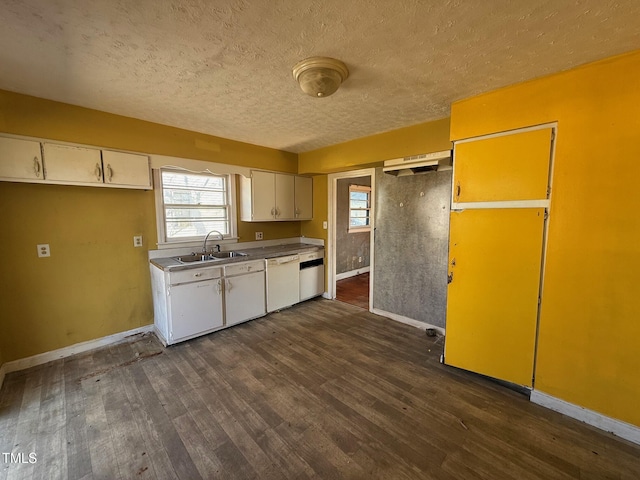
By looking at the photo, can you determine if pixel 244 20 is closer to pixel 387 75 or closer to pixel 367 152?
pixel 387 75

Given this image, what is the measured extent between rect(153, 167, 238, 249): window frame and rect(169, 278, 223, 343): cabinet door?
715 mm

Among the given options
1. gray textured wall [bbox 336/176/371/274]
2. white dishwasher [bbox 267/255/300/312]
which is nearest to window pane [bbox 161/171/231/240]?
white dishwasher [bbox 267/255/300/312]

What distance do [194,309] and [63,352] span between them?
125 cm

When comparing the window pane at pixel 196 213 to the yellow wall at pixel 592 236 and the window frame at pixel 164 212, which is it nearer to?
the window frame at pixel 164 212

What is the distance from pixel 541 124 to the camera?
1872 millimetres

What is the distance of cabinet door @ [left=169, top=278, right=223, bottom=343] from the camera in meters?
2.76

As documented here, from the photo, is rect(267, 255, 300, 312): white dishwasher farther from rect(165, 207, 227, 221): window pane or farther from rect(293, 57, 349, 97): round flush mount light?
rect(293, 57, 349, 97): round flush mount light

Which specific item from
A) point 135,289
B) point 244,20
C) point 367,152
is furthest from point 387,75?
point 135,289

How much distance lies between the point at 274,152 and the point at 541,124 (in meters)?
3.20

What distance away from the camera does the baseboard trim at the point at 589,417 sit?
166 cm

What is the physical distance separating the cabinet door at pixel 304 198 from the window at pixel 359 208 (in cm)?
143

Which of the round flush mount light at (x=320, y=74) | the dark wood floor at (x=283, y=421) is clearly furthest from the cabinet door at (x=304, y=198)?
the round flush mount light at (x=320, y=74)

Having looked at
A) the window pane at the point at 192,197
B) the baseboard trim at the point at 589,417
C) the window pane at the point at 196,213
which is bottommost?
the baseboard trim at the point at 589,417

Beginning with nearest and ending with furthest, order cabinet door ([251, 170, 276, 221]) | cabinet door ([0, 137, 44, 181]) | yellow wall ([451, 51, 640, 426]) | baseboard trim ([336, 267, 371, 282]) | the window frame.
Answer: yellow wall ([451, 51, 640, 426]) < cabinet door ([0, 137, 44, 181]) < the window frame < cabinet door ([251, 170, 276, 221]) < baseboard trim ([336, 267, 371, 282])
